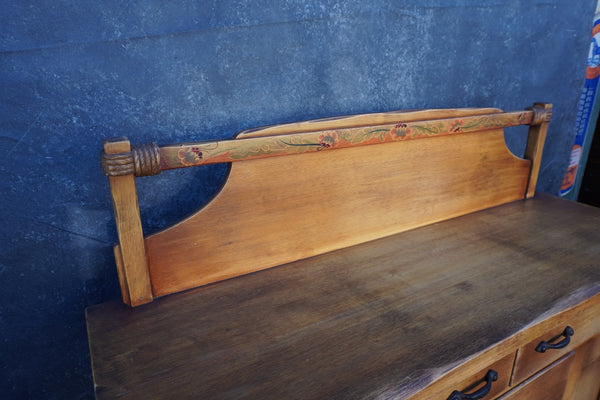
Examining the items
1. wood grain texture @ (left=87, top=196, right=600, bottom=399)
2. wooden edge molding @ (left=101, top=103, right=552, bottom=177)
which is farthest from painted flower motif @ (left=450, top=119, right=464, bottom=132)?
wood grain texture @ (left=87, top=196, right=600, bottom=399)

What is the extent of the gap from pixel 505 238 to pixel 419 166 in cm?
33

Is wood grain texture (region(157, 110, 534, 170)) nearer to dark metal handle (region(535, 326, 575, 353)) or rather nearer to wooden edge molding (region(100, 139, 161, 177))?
wooden edge molding (region(100, 139, 161, 177))

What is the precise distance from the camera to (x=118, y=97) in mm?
986

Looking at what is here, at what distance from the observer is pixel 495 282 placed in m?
1.02

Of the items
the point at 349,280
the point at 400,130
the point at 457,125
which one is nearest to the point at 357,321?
the point at 349,280

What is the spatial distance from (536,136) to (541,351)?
2.68 feet

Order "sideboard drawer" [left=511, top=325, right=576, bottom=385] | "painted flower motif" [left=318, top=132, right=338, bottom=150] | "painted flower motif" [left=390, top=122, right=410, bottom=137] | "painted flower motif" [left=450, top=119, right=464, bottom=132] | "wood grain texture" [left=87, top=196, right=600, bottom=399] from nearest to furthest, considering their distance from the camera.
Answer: "wood grain texture" [left=87, top=196, right=600, bottom=399], "sideboard drawer" [left=511, top=325, right=576, bottom=385], "painted flower motif" [left=318, top=132, right=338, bottom=150], "painted flower motif" [left=390, top=122, right=410, bottom=137], "painted flower motif" [left=450, top=119, right=464, bottom=132]

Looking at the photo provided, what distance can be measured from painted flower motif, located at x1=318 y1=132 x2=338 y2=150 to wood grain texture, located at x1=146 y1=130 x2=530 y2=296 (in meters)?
0.03

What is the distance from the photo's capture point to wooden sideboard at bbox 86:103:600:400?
760 millimetres

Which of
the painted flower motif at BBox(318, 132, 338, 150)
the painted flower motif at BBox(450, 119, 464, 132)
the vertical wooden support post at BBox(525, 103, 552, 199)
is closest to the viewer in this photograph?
the painted flower motif at BBox(318, 132, 338, 150)

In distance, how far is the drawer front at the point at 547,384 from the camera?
998mm

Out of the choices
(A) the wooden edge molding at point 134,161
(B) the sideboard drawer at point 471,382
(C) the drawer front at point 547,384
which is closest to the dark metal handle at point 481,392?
(B) the sideboard drawer at point 471,382

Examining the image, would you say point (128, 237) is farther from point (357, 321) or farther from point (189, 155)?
point (357, 321)

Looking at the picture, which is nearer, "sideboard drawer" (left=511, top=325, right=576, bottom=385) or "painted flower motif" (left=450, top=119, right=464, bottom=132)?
"sideboard drawer" (left=511, top=325, right=576, bottom=385)
